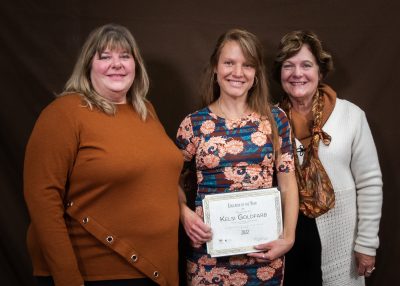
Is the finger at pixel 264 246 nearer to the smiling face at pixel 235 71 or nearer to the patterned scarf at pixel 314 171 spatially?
the patterned scarf at pixel 314 171

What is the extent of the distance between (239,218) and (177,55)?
3.18ft

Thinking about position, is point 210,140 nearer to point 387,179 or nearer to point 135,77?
point 135,77

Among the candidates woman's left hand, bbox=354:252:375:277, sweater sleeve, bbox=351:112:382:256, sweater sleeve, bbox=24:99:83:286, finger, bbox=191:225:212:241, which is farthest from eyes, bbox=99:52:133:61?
woman's left hand, bbox=354:252:375:277

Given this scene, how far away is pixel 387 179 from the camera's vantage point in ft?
7.78

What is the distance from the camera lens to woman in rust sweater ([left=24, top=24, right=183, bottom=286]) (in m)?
1.43

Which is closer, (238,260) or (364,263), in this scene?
(238,260)

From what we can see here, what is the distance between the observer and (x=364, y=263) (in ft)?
6.52

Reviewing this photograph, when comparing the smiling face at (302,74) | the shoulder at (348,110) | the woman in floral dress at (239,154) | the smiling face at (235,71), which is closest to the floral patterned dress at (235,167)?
the woman in floral dress at (239,154)

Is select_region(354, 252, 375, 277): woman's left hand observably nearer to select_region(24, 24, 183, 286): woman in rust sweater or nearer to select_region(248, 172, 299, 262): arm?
select_region(248, 172, 299, 262): arm

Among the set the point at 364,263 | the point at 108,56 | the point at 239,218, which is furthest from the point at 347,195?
the point at 108,56

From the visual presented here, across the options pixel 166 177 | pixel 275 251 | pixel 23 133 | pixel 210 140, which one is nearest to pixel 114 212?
pixel 166 177

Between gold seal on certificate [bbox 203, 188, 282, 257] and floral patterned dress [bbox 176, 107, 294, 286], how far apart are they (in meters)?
0.06

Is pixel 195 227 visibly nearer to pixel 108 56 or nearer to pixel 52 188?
pixel 52 188

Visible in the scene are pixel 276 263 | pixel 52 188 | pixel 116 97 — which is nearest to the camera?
pixel 52 188
